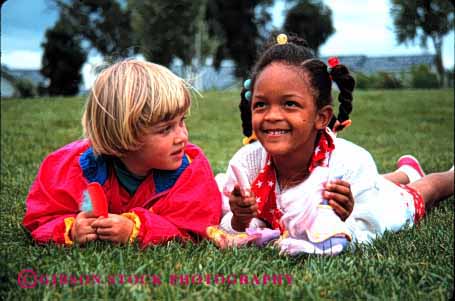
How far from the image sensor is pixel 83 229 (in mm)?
2834

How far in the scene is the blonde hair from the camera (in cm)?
297

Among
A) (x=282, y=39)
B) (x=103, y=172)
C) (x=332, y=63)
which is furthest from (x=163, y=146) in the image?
(x=332, y=63)

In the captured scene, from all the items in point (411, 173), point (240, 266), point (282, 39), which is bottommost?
point (411, 173)

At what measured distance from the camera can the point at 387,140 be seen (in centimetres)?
990

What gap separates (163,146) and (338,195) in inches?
37.4

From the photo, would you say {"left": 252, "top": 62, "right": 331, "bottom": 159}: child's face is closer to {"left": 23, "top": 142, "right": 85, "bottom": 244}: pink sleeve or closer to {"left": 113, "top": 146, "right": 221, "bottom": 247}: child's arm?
{"left": 113, "top": 146, "right": 221, "bottom": 247}: child's arm

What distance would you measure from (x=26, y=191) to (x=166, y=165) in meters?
1.97

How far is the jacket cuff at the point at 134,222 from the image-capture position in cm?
288

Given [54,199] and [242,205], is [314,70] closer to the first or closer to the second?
[242,205]

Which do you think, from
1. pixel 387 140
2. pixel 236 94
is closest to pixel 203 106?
pixel 236 94

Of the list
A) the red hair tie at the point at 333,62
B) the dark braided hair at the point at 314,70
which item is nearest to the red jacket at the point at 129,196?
the dark braided hair at the point at 314,70

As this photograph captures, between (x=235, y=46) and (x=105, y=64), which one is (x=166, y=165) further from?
(x=235, y=46)

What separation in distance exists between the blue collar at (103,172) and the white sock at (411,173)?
2.32 m

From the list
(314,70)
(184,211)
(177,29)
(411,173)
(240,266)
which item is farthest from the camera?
(177,29)
